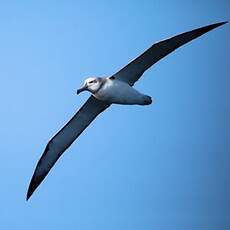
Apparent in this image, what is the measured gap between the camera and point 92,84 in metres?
13.8

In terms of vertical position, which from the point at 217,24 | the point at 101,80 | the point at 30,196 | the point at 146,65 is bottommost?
the point at 30,196

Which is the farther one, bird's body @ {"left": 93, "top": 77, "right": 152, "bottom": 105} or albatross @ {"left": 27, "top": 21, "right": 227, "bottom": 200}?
bird's body @ {"left": 93, "top": 77, "right": 152, "bottom": 105}

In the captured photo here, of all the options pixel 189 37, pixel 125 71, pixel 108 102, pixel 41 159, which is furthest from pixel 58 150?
pixel 189 37

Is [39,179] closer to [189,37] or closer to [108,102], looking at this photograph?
[108,102]

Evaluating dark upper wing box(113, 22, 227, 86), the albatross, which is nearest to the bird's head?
the albatross

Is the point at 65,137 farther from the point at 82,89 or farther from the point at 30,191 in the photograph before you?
the point at 82,89

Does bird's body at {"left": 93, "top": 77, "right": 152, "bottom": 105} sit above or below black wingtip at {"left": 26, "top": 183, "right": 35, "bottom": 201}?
above

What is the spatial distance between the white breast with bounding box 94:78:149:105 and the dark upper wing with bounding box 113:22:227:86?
36 centimetres

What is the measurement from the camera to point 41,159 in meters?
15.6

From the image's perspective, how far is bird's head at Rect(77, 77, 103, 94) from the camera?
13695mm

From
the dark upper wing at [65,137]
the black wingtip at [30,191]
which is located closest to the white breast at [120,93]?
the dark upper wing at [65,137]

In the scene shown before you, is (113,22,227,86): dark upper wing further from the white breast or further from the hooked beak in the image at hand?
the hooked beak

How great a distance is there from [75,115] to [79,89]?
4.29 feet

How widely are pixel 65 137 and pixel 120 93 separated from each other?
8.26 ft
